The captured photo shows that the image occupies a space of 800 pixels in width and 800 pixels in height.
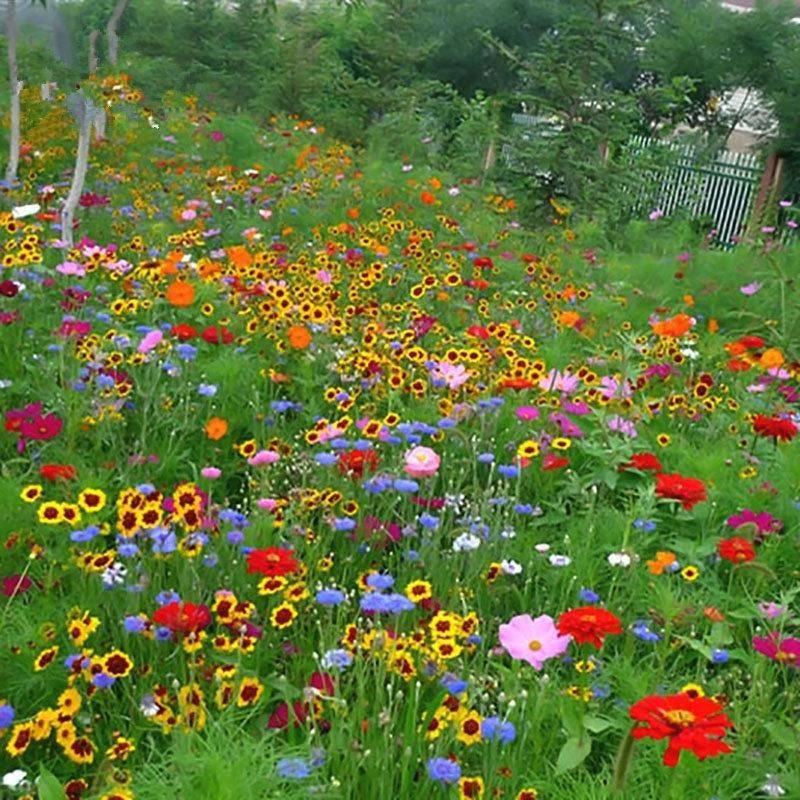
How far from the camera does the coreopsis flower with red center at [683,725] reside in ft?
3.64

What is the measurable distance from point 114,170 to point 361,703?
554cm

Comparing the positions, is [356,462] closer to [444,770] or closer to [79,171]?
[444,770]

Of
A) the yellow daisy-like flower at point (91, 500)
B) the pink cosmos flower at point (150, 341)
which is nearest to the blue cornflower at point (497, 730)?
the yellow daisy-like flower at point (91, 500)

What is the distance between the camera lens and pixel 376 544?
237 centimetres

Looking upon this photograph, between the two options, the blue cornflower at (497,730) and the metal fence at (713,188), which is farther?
the metal fence at (713,188)

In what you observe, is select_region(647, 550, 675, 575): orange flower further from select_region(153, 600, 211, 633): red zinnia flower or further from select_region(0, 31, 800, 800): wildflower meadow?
select_region(153, 600, 211, 633): red zinnia flower

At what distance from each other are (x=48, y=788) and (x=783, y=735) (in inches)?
46.8

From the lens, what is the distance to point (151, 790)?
140cm

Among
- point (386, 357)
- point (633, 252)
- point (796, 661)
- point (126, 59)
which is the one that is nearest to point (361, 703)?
point (796, 661)

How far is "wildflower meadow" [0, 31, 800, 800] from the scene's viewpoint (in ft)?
5.24

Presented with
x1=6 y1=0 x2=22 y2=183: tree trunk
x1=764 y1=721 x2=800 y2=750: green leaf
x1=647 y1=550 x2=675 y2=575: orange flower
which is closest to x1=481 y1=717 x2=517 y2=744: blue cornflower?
x1=764 y1=721 x2=800 y2=750: green leaf

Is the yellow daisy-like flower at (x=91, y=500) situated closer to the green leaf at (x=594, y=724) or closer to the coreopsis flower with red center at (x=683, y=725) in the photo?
the green leaf at (x=594, y=724)

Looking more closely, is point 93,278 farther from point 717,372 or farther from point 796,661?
point 796,661

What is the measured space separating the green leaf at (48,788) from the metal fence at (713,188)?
10949 millimetres
